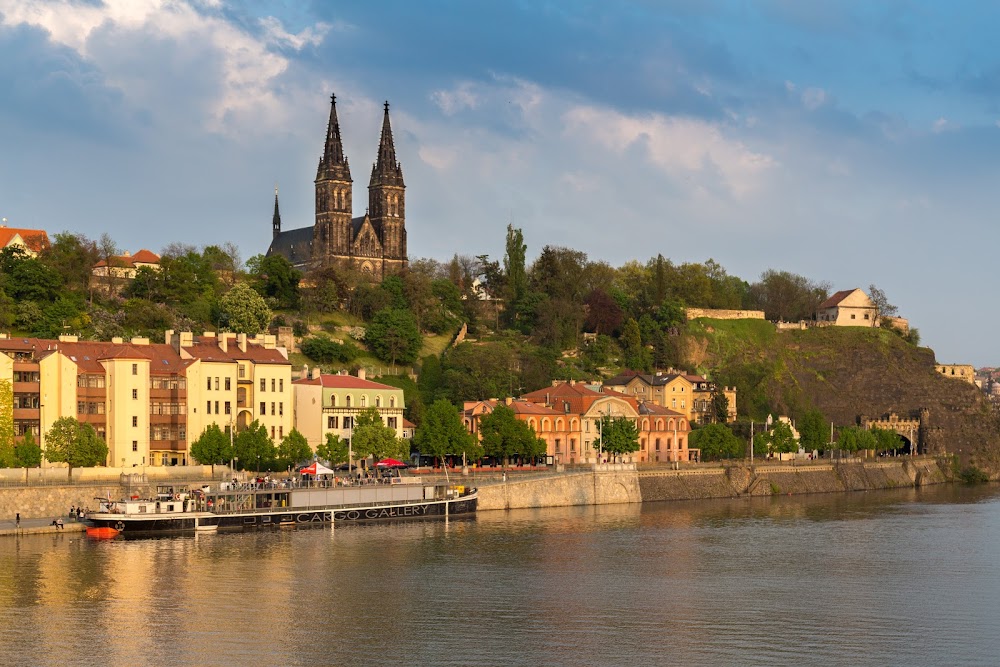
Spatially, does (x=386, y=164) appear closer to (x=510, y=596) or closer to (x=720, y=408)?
(x=720, y=408)

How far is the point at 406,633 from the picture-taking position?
51.6 meters

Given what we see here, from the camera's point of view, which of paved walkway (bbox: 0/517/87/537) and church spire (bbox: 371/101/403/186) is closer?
paved walkway (bbox: 0/517/87/537)

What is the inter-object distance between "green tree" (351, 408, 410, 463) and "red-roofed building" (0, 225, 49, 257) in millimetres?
41026

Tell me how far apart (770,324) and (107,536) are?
104 metres

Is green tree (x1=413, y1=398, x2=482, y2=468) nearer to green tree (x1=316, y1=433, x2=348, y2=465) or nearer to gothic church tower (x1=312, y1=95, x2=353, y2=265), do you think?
green tree (x1=316, y1=433, x2=348, y2=465)

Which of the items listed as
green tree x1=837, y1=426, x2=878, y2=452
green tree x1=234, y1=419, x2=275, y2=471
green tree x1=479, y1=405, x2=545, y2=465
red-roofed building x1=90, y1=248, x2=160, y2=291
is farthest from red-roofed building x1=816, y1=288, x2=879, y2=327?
green tree x1=234, y1=419, x2=275, y2=471

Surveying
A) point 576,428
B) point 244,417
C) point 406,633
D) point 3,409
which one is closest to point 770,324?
point 576,428

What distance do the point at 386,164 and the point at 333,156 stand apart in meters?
7.06

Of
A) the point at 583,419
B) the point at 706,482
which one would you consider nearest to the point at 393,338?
the point at 583,419

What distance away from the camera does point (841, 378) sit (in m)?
155

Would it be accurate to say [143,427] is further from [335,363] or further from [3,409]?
[335,363]

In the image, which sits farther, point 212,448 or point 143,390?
point 143,390

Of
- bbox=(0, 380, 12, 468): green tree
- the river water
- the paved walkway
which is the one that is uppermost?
bbox=(0, 380, 12, 468): green tree

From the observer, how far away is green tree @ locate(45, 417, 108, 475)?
82.9 meters
